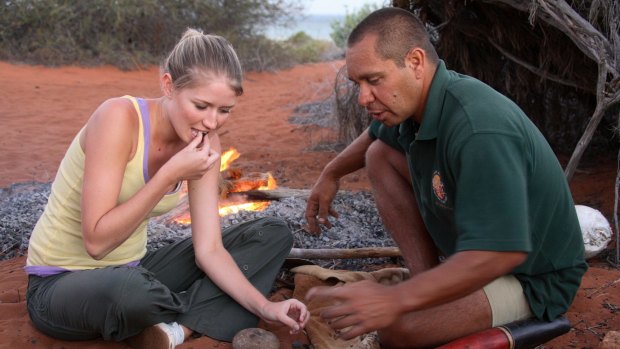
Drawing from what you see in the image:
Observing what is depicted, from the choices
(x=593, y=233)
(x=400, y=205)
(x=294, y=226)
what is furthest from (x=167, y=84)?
(x=593, y=233)

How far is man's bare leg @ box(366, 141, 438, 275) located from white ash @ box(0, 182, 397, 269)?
0.73 meters

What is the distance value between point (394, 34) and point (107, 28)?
12304 millimetres

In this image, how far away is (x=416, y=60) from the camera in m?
2.55

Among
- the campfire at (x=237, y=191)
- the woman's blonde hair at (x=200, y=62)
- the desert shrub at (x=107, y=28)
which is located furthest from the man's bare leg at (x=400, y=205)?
the desert shrub at (x=107, y=28)

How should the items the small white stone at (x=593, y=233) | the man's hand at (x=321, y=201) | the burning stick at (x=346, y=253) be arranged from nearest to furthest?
the man's hand at (x=321, y=201) < the burning stick at (x=346, y=253) < the small white stone at (x=593, y=233)

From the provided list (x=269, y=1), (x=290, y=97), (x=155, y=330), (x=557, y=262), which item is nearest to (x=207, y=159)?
(x=155, y=330)

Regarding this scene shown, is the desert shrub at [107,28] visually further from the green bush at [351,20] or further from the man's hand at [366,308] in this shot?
the man's hand at [366,308]

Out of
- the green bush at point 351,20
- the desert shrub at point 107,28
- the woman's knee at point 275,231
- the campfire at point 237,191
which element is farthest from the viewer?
the green bush at point 351,20

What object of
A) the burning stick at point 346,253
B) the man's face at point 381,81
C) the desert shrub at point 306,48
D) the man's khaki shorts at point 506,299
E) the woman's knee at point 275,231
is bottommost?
the desert shrub at point 306,48

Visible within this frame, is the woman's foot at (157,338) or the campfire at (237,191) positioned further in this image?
the campfire at (237,191)

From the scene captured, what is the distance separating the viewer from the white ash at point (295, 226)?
423cm

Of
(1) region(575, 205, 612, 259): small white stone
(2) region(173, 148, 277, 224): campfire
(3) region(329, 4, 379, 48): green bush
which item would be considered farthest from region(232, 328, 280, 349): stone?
(3) region(329, 4, 379, 48): green bush

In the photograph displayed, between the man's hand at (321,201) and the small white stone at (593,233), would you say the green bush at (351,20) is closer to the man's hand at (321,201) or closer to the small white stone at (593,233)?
the small white stone at (593,233)

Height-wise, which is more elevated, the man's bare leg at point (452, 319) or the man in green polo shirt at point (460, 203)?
the man in green polo shirt at point (460, 203)
